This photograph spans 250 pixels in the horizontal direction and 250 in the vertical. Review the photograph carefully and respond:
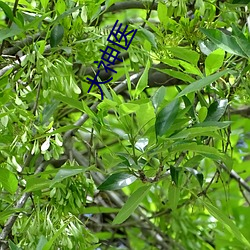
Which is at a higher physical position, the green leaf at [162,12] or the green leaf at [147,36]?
the green leaf at [162,12]

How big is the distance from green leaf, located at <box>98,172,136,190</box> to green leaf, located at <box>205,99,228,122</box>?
0.44 feet

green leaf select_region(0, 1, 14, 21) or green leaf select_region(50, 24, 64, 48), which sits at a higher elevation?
green leaf select_region(0, 1, 14, 21)

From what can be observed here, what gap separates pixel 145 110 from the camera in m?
0.79

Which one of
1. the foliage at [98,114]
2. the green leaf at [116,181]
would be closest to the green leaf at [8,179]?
the foliage at [98,114]

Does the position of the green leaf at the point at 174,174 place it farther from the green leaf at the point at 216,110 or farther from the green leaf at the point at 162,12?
the green leaf at the point at 162,12

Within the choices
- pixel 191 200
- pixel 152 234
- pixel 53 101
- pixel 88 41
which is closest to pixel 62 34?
pixel 88 41

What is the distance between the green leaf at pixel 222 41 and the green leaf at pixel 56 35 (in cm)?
19

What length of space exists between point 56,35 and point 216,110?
0.23 m

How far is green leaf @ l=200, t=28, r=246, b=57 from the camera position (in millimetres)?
842

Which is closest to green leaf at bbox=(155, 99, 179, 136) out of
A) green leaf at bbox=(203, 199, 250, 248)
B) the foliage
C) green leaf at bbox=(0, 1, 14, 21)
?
the foliage

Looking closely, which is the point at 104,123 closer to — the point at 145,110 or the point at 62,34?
the point at 145,110

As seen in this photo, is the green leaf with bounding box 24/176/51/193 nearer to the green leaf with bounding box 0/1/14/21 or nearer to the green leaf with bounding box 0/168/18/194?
the green leaf with bounding box 0/168/18/194

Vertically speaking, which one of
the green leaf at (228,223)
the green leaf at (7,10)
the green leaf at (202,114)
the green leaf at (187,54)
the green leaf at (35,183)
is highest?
the green leaf at (7,10)

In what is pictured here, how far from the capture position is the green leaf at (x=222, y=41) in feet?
2.76
